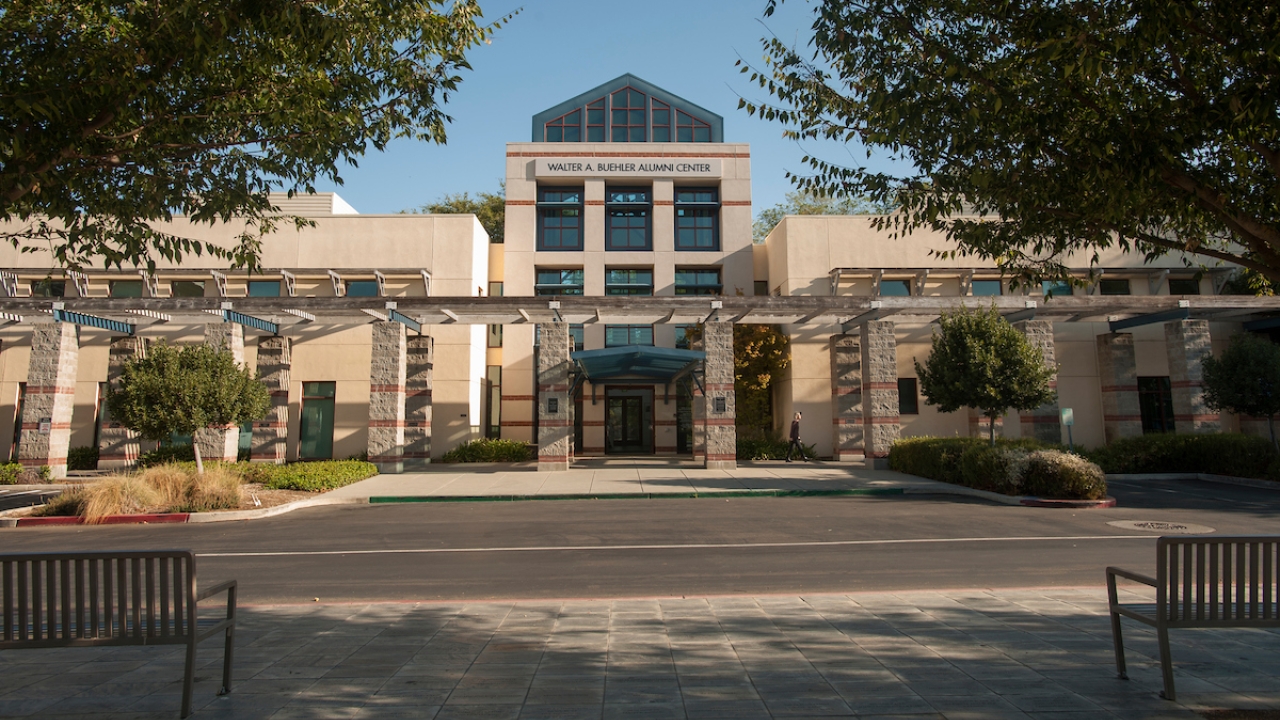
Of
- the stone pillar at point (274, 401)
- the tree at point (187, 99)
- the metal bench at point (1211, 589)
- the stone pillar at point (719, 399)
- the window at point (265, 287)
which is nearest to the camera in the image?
the metal bench at point (1211, 589)

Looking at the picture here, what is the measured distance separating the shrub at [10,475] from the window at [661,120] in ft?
83.4

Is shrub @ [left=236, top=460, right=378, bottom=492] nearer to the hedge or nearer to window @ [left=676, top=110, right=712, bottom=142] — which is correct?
the hedge

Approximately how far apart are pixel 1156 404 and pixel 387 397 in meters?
27.9

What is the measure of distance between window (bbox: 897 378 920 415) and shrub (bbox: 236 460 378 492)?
1884 centimetres

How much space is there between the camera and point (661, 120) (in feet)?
105

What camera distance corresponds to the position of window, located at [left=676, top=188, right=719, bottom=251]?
30484mm

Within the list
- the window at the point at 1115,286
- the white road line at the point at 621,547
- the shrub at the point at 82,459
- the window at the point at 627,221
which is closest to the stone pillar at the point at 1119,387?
the window at the point at 1115,286

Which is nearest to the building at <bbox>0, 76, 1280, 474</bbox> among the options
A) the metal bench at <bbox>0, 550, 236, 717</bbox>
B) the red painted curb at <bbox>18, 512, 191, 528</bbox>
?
the red painted curb at <bbox>18, 512, 191, 528</bbox>

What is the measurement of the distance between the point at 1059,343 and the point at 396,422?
941 inches

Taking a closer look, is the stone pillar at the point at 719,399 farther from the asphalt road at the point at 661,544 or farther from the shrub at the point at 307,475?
the shrub at the point at 307,475

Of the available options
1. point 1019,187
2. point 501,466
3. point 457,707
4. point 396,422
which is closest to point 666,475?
point 501,466

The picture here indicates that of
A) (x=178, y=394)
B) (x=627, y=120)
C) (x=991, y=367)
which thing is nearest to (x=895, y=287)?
(x=991, y=367)

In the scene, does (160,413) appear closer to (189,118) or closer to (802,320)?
(189,118)

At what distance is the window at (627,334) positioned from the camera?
98.2ft
